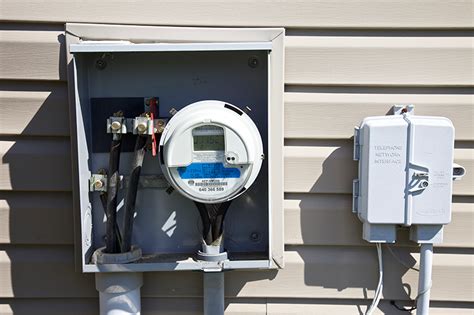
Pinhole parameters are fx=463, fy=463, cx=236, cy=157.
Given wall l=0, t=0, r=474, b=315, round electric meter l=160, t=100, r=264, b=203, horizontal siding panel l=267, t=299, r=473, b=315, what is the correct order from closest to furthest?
round electric meter l=160, t=100, r=264, b=203, wall l=0, t=0, r=474, b=315, horizontal siding panel l=267, t=299, r=473, b=315

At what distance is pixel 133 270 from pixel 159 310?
284mm

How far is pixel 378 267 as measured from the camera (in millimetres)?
1705

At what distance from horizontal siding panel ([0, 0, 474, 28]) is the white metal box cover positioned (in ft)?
1.19

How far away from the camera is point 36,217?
5.57ft

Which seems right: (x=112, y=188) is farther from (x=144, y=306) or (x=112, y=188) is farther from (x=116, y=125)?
(x=144, y=306)

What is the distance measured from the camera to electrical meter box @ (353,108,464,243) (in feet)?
4.99

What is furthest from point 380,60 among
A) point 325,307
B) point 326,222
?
point 325,307

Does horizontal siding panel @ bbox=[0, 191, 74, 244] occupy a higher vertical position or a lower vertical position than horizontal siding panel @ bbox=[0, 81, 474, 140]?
lower

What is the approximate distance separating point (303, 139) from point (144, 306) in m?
0.86

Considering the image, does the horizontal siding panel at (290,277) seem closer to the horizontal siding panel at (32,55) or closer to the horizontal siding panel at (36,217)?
the horizontal siding panel at (36,217)

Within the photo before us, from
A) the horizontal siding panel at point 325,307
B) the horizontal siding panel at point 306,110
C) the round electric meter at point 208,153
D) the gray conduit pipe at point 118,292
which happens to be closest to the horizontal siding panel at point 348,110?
the horizontal siding panel at point 306,110

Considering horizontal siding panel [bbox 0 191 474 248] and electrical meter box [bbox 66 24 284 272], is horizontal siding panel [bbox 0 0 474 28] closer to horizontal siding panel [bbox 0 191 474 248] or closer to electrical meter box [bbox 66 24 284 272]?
electrical meter box [bbox 66 24 284 272]

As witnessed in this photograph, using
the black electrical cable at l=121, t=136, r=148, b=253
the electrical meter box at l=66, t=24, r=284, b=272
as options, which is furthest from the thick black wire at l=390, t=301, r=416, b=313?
the black electrical cable at l=121, t=136, r=148, b=253

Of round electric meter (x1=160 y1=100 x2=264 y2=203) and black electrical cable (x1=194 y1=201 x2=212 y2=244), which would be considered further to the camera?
black electrical cable (x1=194 y1=201 x2=212 y2=244)
